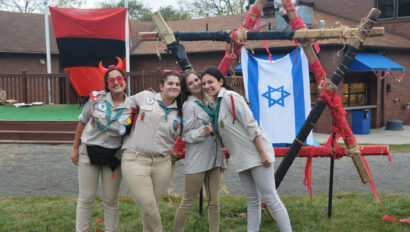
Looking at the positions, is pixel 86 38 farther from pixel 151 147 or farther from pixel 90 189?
pixel 151 147

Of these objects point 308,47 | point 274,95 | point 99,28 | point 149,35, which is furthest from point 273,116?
point 99,28

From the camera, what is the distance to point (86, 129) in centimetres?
362

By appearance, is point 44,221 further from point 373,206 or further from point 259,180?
point 373,206

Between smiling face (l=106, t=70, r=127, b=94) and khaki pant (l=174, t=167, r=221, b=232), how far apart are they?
1.02 m

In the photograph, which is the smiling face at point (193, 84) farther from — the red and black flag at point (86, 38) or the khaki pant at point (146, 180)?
the red and black flag at point (86, 38)

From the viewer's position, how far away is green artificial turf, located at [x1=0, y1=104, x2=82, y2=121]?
12.1 m

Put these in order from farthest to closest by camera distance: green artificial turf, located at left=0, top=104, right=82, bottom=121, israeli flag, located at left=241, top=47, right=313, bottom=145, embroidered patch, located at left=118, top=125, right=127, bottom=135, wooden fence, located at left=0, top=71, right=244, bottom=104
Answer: wooden fence, located at left=0, top=71, right=244, bottom=104, green artificial turf, located at left=0, top=104, right=82, bottom=121, israeli flag, located at left=241, top=47, right=313, bottom=145, embroidered patch, located at left=118, top=125, right=127, bottom=135

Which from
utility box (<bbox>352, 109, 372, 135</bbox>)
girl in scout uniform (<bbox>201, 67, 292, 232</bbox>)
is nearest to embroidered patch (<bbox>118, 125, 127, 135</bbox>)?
girl in scout uniform (<bbox>201, 67, 292, 232</bbox>)

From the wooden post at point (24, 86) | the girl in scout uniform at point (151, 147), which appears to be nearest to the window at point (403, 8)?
the wooden post at point (24, 86)

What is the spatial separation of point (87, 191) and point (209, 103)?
1.39 meters

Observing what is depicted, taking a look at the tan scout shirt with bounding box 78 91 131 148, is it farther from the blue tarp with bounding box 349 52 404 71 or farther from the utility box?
the utility box

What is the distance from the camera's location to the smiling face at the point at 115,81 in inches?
142

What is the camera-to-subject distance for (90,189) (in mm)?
3629

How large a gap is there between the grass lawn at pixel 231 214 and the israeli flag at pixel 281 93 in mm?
1118
